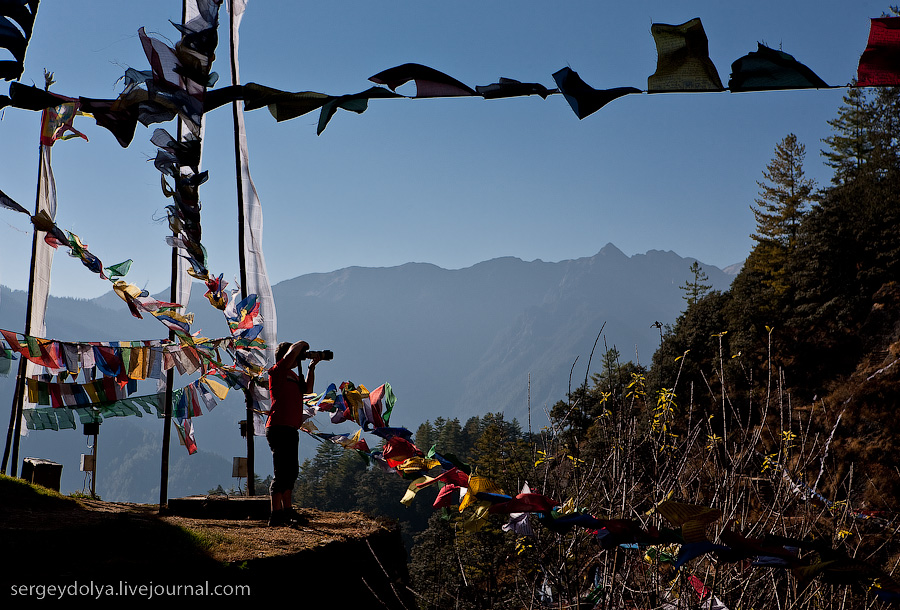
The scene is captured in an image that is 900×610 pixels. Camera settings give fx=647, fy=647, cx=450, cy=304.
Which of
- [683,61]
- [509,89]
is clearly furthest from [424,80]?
[683,61]

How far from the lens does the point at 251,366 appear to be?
7.69 m

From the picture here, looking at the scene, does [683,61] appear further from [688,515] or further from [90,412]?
[90,412]

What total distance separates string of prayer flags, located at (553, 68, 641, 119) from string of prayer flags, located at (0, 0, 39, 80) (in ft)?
9.70

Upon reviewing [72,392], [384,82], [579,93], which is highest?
[384,82]

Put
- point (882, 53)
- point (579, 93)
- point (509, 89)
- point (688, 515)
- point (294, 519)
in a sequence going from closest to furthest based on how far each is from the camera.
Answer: point (688, 515)
point (882, 53)
point (579, 93)
point (509, 89)
point (294, 519)

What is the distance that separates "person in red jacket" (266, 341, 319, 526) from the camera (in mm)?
6168

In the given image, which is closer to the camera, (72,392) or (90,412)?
(72,392)

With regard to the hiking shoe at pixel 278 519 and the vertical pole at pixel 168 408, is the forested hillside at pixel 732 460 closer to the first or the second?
the hiking shoe at pixel 278 519

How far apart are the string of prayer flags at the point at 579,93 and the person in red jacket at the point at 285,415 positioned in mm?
3904

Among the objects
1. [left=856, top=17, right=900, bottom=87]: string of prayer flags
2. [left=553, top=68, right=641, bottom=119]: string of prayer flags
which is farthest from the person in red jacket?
[left=856, top=17, right=900, bottom=87]: string of prayer flags

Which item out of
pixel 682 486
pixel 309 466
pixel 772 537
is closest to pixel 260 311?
pixel 682 486

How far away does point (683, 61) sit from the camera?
2.83 metres

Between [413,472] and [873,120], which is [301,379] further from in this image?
[873,120]

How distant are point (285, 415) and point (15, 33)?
3.75 m
